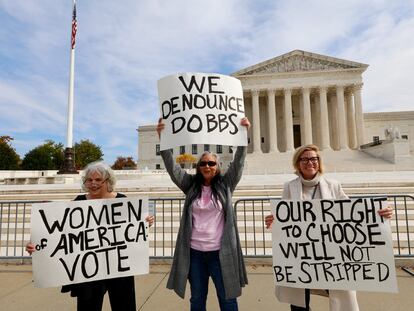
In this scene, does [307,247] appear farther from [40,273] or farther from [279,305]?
[40,273]

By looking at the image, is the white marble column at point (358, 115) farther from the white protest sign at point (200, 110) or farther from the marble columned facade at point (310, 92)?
the white protest sign at point (200, 110)

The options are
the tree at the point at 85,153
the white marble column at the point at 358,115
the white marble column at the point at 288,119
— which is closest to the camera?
the white marble column at the point at 358,115

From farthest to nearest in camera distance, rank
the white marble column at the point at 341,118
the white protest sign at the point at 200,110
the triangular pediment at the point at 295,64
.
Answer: the triangular pediment at the point at 295,64, the white marble column at the point at 341,118, the white protest sign at the point at 200,110

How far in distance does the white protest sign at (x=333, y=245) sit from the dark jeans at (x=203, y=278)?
0.63 m

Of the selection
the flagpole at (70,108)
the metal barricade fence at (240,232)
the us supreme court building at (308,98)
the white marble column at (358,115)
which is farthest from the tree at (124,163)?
the metal barricade fence at (240,232)

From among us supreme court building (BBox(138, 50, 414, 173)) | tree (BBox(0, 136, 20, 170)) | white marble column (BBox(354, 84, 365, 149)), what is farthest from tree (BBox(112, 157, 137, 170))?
white marble column (BBox(354, 84, 365, 149))

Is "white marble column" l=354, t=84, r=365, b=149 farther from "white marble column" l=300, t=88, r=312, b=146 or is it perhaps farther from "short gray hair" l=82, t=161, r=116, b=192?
"short gray hair" l=82, t=161, r=116, b=192

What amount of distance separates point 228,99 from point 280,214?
1.44m

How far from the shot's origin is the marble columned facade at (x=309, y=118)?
48906 mm

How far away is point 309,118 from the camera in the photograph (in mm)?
49062

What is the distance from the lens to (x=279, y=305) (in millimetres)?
4105

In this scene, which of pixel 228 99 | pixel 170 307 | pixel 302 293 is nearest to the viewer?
pixel 302 293

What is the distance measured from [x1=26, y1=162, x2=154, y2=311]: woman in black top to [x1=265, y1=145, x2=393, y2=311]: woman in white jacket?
5.19ft

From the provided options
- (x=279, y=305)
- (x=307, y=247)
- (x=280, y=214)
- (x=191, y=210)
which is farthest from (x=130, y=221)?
(x=279, y=305)
